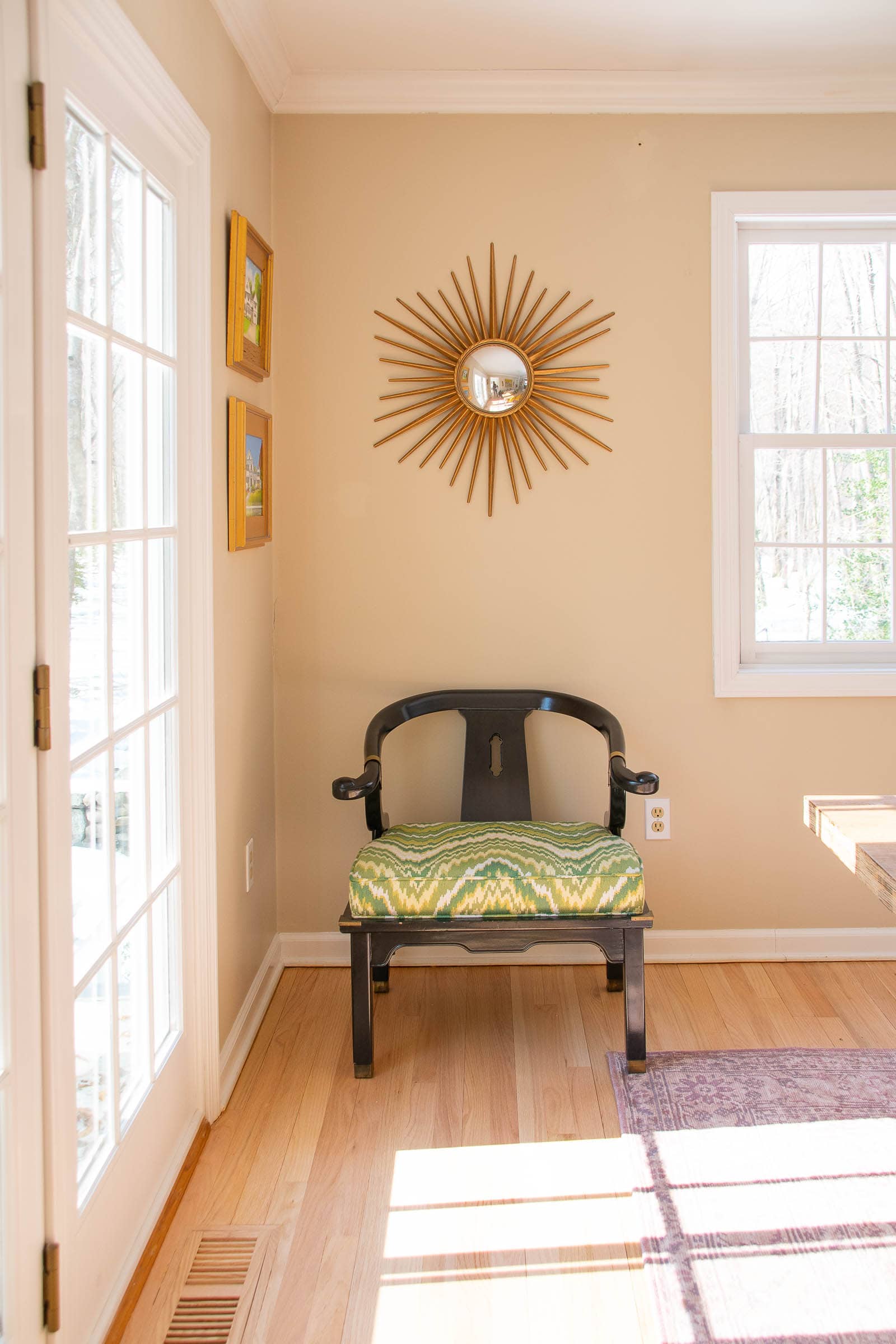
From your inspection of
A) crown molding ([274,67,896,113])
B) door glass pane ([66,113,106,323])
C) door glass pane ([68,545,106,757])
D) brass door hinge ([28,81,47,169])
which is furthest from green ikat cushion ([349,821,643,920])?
crown molding ([274,67,896,113])

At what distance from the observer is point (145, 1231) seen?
6.55 feet

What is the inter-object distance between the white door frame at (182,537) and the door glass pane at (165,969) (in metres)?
0.06

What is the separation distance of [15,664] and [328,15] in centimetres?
204

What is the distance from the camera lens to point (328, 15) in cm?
272

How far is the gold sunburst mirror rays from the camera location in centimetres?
316

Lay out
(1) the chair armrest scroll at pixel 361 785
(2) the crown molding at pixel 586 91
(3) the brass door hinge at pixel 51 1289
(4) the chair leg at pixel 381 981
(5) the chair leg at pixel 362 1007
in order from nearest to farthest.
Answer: (3) the brass door hinge at pixel 51 1289
(5) the chair leg at pixel 362 1007
(1) the chair armrest scroll at pixel 361 785
(2) the crown molding at pixel 586 91
(4) the chair leg at pixel 381 981

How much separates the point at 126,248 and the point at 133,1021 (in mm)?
1369

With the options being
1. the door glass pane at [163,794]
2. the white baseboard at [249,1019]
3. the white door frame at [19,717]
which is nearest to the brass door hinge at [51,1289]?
the white door frame at [19,717]

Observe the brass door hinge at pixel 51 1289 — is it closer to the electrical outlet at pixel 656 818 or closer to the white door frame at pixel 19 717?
the white door frame at pixel 19 717

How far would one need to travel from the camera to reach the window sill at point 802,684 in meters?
3.23

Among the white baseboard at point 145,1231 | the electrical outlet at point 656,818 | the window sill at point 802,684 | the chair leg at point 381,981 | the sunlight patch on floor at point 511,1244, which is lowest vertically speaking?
the sunlight patch on floor at point 511,1244

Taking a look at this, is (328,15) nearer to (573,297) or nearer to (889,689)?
(573,297)

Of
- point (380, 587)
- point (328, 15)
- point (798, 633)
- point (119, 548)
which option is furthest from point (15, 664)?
point (798, 633)

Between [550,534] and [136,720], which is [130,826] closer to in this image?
[136,720]
